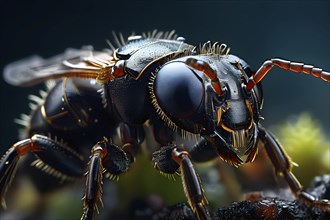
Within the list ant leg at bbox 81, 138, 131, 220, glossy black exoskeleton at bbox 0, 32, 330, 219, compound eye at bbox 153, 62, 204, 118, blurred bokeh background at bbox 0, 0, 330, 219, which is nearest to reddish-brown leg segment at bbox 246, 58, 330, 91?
glossy black exoskeleton at bbox 0, 32, 330, 219

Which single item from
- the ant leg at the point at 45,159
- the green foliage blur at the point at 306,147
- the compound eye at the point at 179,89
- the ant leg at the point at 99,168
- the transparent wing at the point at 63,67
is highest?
the compound eye at the point at 179,89

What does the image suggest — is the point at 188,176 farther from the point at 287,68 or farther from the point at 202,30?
the point at 202,30

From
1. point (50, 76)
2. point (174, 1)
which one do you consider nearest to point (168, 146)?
point (50, 76)

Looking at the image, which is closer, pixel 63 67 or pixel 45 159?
pixel 45 159

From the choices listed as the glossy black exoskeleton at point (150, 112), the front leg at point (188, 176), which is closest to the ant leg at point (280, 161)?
the glossy black exoskeleton at point (150, 112)

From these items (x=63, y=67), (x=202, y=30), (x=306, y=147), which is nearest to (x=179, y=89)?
(x=63, y=67)

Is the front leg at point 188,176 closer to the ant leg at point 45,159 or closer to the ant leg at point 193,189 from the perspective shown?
the ant leg at point 193,189

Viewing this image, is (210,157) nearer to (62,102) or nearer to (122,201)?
(122,201)
